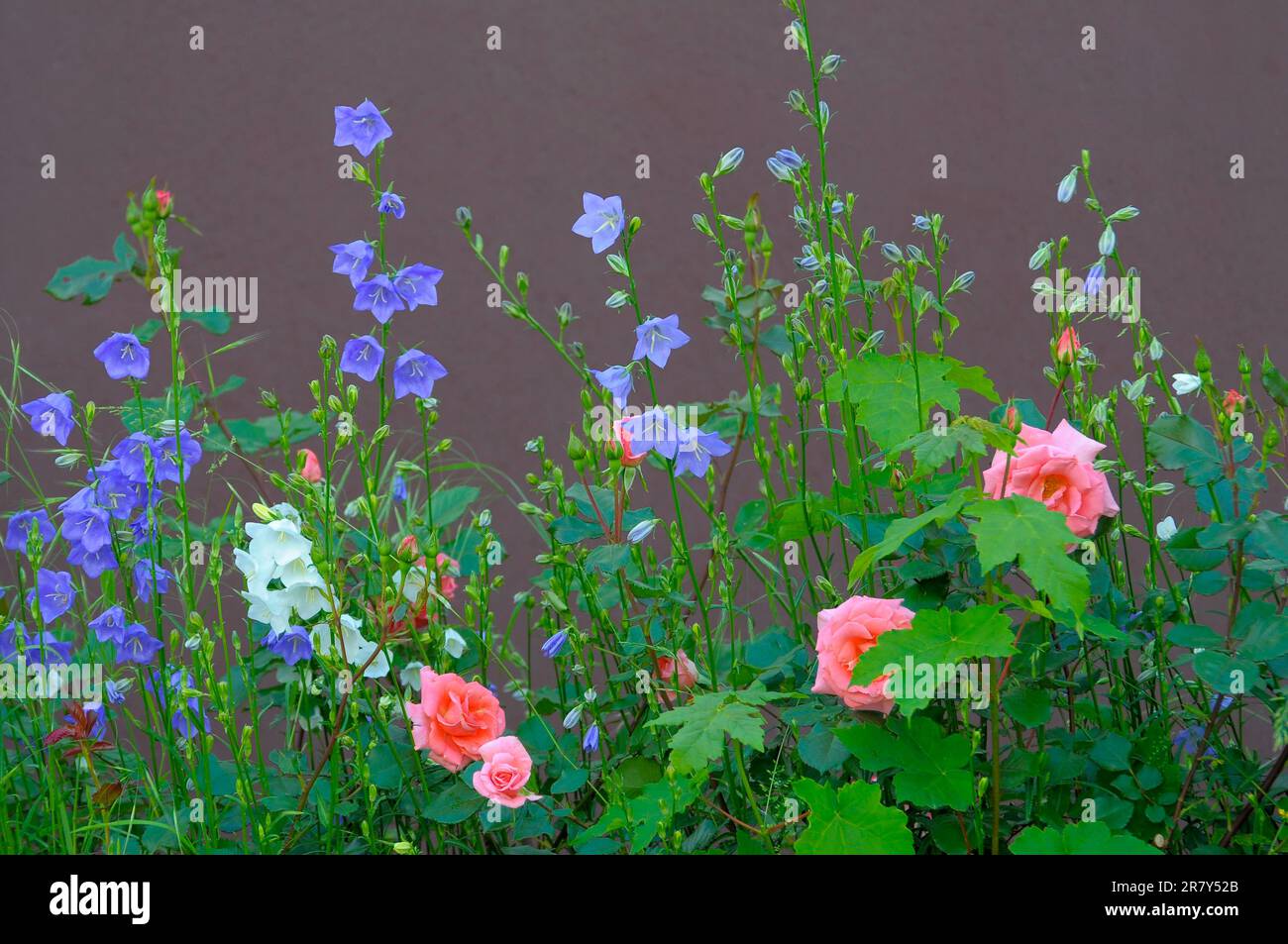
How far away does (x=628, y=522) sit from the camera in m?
1.50

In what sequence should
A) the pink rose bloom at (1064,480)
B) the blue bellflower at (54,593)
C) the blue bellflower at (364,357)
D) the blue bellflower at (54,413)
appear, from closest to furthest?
the pink rose bloom at (1064,480), the blue bellflower at (364,357), the blue bellflower at (54,413), the blue bellflower at (54,593)

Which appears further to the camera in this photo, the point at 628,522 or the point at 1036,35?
the point at 1036,35

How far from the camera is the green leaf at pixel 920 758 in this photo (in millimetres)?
1240

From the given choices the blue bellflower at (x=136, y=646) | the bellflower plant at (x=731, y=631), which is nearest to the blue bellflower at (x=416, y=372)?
the bellflower plant at (x=731, y=631)

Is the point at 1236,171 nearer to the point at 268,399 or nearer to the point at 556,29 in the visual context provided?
the point at 556,29

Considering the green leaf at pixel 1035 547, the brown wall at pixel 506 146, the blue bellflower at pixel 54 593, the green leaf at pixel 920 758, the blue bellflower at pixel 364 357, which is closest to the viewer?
the green leaf at pixel 1035 547

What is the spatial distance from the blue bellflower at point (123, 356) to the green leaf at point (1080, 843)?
3.87 feet

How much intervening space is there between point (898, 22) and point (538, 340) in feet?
4.75

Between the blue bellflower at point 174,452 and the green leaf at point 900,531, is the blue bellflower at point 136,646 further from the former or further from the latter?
the green leaf at point 900,531

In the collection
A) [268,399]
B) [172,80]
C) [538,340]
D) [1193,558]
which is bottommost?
[1193,558]

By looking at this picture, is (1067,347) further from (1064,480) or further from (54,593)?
(54,593)

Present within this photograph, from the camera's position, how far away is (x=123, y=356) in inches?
62.6

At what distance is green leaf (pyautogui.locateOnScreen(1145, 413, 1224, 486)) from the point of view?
1.38 meters
